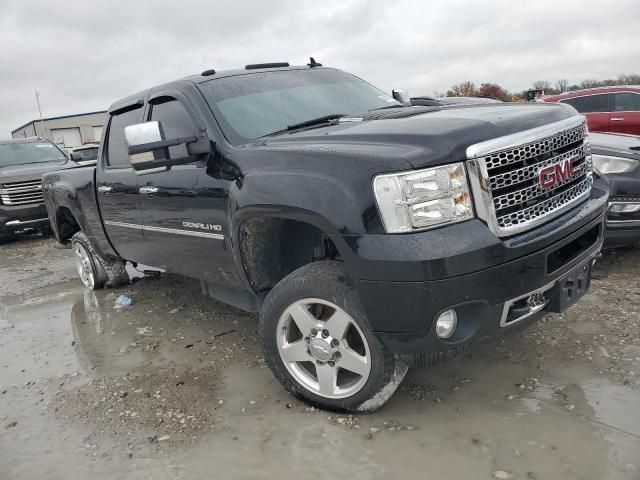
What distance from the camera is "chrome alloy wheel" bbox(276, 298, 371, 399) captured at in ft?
8.95

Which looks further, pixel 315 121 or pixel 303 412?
pixel 315 121

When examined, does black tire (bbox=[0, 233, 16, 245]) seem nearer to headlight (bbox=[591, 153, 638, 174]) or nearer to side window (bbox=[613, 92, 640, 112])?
headlight (bbox=[591, 153, 638, 174])

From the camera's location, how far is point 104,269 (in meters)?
5.73

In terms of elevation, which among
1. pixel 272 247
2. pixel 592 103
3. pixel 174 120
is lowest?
pixel 272 247

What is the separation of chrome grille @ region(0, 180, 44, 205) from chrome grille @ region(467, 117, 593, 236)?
9180 mm

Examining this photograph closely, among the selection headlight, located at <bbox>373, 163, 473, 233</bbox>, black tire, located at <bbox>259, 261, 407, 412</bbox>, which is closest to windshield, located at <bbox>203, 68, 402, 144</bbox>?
black tire, located at <bbox>259, 261, 407, 412</bbox>

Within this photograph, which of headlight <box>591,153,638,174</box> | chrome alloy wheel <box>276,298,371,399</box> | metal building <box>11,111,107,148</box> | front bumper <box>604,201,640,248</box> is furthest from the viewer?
metal building <box>11,111,107,148</box>

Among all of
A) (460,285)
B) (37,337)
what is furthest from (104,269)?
(460,285)

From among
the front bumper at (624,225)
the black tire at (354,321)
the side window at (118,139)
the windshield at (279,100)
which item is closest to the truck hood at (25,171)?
the side window at (118,139)

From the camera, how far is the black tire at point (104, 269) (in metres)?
5.70

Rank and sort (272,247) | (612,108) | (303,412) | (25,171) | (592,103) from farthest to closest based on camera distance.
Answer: (592,103), (612,108), (25,171), (272,247), (303,412)

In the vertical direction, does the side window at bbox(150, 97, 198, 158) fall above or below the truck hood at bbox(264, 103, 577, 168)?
above

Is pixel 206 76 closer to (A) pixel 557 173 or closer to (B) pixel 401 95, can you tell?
(B) pixel 401 95

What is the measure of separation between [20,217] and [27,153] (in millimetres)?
Result: 1998
